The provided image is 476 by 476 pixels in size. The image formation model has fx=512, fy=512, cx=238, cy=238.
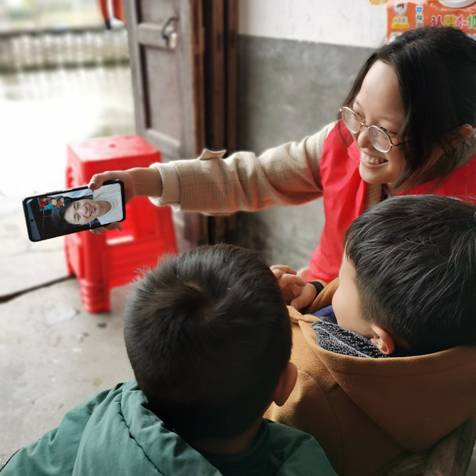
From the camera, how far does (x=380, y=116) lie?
1120mm

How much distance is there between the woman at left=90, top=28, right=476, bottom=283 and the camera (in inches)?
41.9

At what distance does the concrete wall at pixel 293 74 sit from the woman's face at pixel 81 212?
1.19 metres

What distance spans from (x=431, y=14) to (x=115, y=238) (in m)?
1.60

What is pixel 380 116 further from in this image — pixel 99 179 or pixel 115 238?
pixel 115 238

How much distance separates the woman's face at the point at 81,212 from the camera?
1.13 metres

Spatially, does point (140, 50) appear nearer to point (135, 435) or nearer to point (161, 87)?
point (161, 87)

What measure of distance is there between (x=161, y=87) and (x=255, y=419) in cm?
231

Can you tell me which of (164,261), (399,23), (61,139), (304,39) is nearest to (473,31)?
(399,23)

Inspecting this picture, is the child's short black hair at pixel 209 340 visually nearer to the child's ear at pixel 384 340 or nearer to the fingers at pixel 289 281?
the child's ear at pixel 384 340

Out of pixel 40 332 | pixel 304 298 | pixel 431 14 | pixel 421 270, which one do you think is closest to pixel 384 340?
pixel 421 270

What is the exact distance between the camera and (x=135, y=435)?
0.65m

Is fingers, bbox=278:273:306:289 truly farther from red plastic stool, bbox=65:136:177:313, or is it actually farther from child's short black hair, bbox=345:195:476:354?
red plastic stool, bbox=65:136:177:313

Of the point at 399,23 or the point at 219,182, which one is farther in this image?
the point at 399,23

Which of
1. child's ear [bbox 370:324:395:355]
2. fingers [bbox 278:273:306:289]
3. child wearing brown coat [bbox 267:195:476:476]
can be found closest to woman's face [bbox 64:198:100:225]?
fingers [bbox 278:273:306:289]
